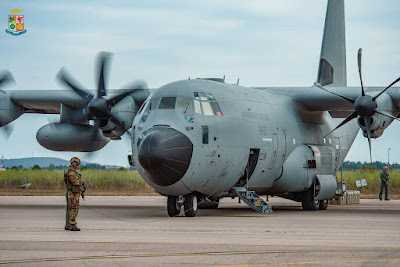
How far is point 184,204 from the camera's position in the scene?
20109mm

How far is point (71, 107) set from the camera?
28.4m

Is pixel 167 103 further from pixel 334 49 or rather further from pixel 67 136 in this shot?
pixel 334 49

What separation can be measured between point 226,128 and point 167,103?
2.03 metres

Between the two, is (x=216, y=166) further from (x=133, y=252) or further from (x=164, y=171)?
(x=133, y=252)

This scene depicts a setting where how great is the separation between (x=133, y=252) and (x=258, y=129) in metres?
11.9

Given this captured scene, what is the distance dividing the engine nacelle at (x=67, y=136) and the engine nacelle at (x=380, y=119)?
10091 millimetres

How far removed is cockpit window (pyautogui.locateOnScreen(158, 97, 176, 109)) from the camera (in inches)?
771

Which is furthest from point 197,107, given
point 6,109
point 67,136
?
point 6,109

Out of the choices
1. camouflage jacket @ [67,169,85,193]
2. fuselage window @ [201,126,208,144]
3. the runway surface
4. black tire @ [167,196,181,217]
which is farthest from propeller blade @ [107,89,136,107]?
camouflage jacket @ [67,169,85,193]

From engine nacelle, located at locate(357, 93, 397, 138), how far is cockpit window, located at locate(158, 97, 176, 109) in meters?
7.01

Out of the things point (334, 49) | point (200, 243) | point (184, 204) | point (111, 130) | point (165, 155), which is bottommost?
point (200, 243)

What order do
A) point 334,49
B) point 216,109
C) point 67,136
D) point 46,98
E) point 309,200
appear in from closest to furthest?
point 216,109, point 309,200, point 67,136, point 46,98, point 334,49

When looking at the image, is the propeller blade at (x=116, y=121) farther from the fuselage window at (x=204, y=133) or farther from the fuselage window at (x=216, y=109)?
the fuselage window at (x=204, y=133)

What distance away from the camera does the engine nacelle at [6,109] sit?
28.3 meters
